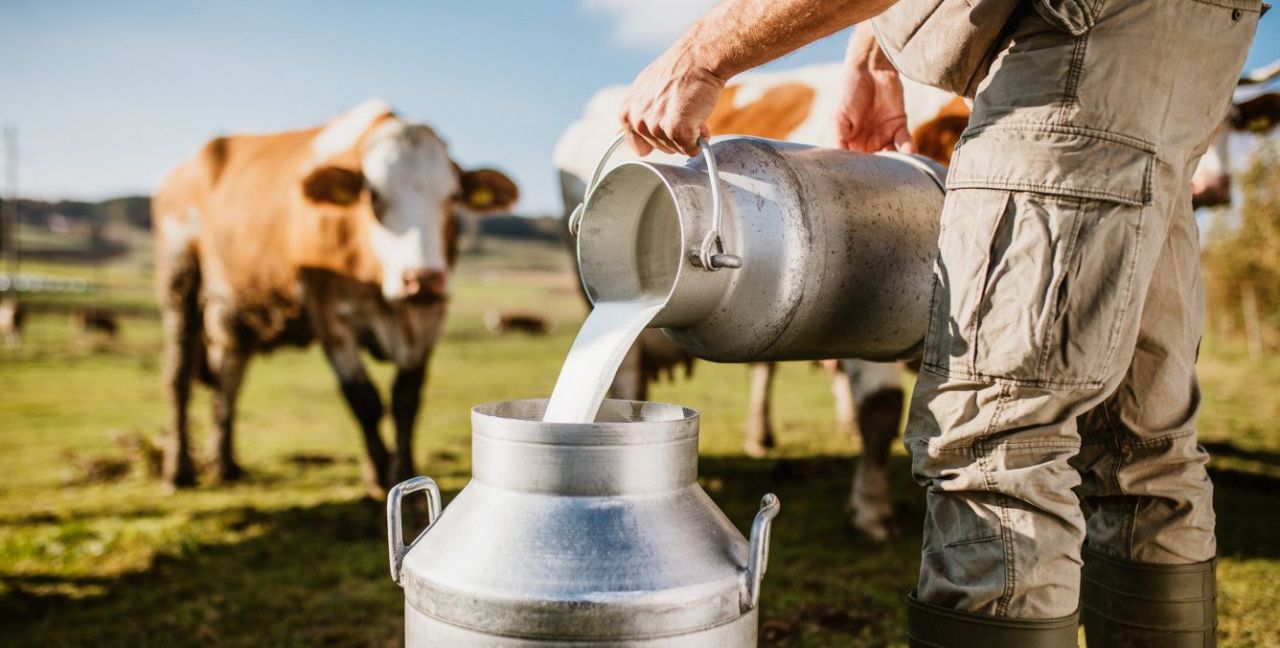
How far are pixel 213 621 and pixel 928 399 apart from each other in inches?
104

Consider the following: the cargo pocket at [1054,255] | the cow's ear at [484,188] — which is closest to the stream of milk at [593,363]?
the cargo pocket at [1054,255]

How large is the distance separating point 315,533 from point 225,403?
217 centimetres

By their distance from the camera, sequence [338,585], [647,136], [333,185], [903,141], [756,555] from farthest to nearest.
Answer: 1. [333,185]
2. [338,585]
3. [903,141]
4. [647,136]
5. [756,555]

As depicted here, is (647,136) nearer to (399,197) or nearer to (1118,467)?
(1118,467)

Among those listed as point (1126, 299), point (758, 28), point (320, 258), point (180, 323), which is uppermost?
point (758, 28)

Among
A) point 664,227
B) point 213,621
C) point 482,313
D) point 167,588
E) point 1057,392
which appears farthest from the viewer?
point 482,313

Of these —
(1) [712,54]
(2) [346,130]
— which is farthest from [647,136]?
(2) [346,130]

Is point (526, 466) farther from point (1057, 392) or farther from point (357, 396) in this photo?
point (357, 396)

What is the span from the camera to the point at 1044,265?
135 centimetres

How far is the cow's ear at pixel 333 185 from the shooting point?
5082mm

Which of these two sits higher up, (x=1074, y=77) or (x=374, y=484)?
(x=1074, y=77)

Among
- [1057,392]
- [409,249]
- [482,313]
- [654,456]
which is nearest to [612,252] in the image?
[654,456]

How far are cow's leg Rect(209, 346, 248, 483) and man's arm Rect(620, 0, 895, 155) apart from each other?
509cm

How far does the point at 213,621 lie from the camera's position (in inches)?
125
